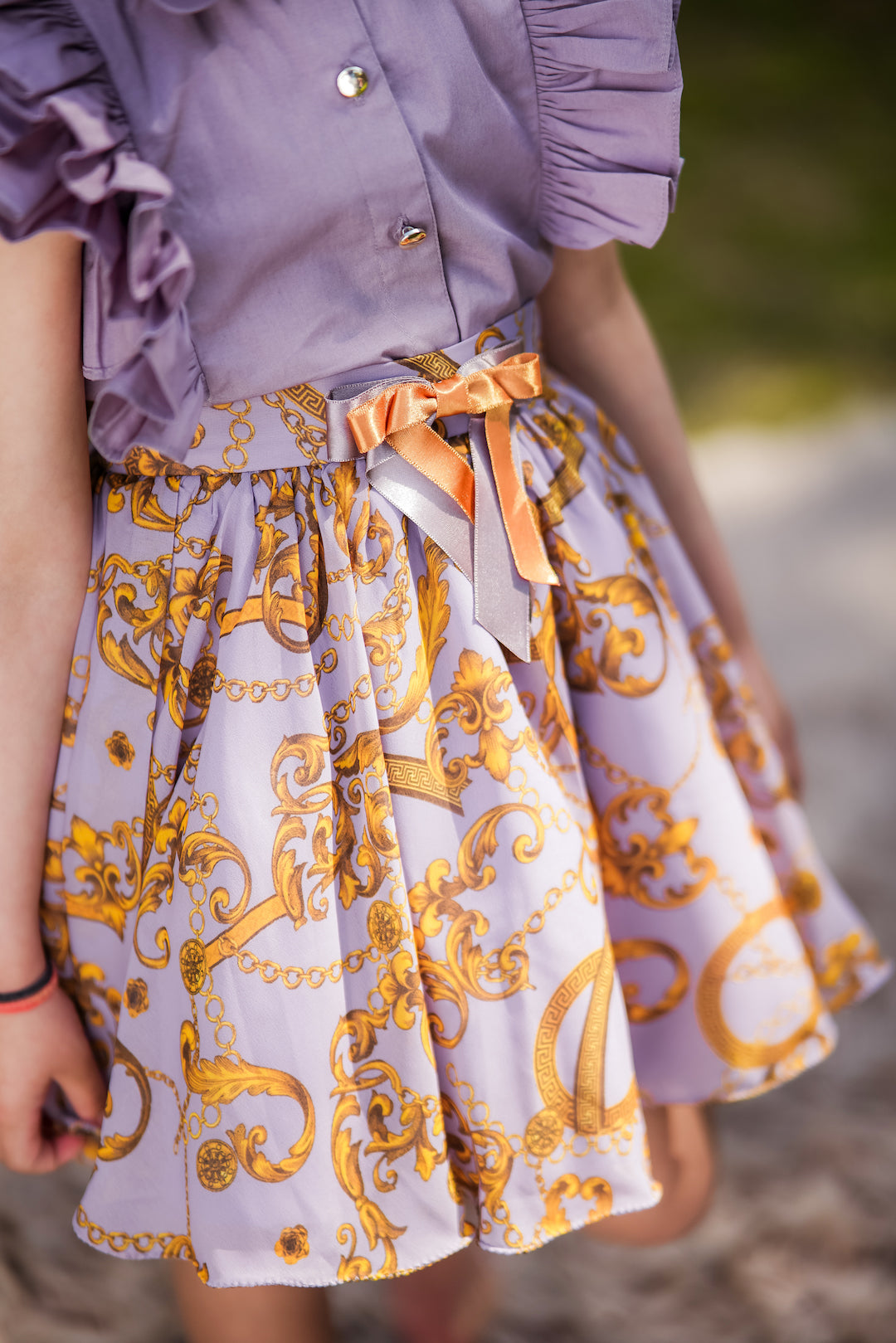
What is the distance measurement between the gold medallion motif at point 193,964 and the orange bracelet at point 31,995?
0.12m

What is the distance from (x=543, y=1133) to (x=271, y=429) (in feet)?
1.42

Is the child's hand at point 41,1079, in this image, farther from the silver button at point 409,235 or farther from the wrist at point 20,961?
the silver button at point 409,235

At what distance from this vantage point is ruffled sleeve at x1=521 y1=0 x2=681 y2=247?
25.4 inches

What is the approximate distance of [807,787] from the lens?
165cm

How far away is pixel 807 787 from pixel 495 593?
3.63 ft

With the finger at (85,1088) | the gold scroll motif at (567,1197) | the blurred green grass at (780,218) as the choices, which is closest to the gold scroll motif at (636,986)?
the gold scroll motif at (567,1197)

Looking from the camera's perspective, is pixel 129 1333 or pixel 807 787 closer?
pixel 129 1333

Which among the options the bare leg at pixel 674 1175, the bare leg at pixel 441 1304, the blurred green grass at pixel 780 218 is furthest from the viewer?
the blurred green grass at pixel 780 218

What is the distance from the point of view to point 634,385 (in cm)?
85

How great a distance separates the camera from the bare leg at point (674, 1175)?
86 cm

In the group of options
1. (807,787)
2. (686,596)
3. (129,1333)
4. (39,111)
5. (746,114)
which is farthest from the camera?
(746,114)

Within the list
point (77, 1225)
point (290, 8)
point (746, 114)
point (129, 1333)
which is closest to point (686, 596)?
point (290, 8)

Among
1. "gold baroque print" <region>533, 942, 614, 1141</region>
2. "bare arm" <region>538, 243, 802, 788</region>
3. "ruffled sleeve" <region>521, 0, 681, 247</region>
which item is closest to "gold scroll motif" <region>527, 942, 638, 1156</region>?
"gold baroque print" <region>533, 942, 614, 1141</region>

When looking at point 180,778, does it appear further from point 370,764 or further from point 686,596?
point 686,596
